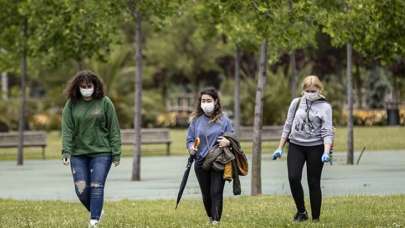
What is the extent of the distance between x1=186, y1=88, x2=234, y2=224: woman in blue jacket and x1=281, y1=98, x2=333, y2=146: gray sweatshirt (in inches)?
28.8

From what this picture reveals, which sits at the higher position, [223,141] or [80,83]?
[80,83]

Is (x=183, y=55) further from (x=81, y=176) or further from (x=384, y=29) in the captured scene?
(x=81, y=176)

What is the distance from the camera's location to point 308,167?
534 inches

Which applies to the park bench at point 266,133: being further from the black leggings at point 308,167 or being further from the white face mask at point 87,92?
the white face mask at point 87,92

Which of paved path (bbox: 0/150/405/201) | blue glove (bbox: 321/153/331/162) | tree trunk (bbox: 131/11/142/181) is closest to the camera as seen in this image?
blue glove (bbox: 321/153/331/162)

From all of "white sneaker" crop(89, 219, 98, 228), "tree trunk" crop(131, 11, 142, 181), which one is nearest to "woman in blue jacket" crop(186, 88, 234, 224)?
"white sneaker" crop(89, 219, 98, 228)

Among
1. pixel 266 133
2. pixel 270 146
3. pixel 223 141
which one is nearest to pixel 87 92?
pixel 223 141

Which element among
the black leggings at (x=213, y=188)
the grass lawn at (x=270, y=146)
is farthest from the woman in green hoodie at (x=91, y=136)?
the grass lawn at (x=270, y=146)

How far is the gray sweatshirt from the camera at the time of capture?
1348 cm

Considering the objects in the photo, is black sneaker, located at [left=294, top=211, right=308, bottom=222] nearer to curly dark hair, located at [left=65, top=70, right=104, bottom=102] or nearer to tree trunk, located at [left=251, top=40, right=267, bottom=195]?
curly dark hair, located at [left=65, top=70, right=104, bottom=102]

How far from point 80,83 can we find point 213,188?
6.33ft

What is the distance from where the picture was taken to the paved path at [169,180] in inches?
813

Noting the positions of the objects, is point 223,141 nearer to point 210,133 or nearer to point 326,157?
point 210,133

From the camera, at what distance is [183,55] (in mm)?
76062
